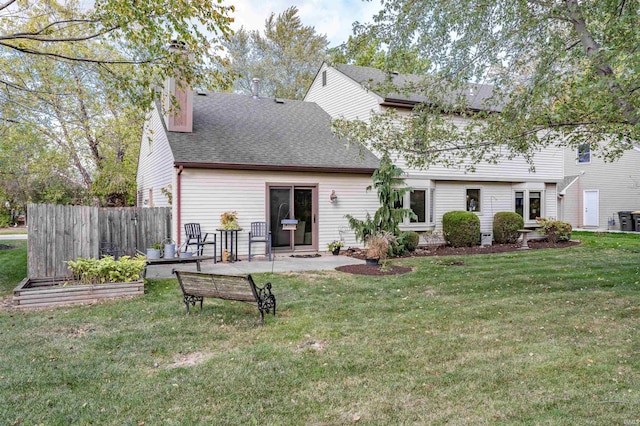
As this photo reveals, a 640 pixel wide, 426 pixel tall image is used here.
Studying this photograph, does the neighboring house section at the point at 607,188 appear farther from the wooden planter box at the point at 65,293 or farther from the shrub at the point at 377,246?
the wooden planter box at the point at 65,293

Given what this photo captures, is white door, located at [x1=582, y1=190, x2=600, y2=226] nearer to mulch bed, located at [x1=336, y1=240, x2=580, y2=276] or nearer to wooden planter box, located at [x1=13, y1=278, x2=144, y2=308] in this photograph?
mulch bed, located at [x1=336, y1=240, x2=580, y2=276]

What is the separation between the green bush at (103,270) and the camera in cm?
672

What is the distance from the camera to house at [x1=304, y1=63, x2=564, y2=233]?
44.9 ft

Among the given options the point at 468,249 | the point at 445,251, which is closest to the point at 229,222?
the point at 445,251

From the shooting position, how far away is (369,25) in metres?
7.07

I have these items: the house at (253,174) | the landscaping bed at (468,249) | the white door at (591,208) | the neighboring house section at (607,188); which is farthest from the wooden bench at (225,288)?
the white door at (591,208)

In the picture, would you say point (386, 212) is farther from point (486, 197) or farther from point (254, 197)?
point (486, 197)

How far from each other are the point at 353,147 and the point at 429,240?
4.12 meters

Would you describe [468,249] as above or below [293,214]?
below

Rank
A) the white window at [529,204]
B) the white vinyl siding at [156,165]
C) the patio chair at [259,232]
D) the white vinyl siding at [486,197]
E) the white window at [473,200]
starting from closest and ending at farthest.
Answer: the patio chair at [259,232] → the white vinyl siding at [156,165] → the white vinyl siding at [486,197] → the white window at [473,200] → the white window at [529,204]

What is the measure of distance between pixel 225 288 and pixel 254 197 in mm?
6308

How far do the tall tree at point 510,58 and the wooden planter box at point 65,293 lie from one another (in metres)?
5.13

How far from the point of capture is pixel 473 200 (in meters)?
14.8

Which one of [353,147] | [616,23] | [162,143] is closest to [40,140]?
[162,143]
